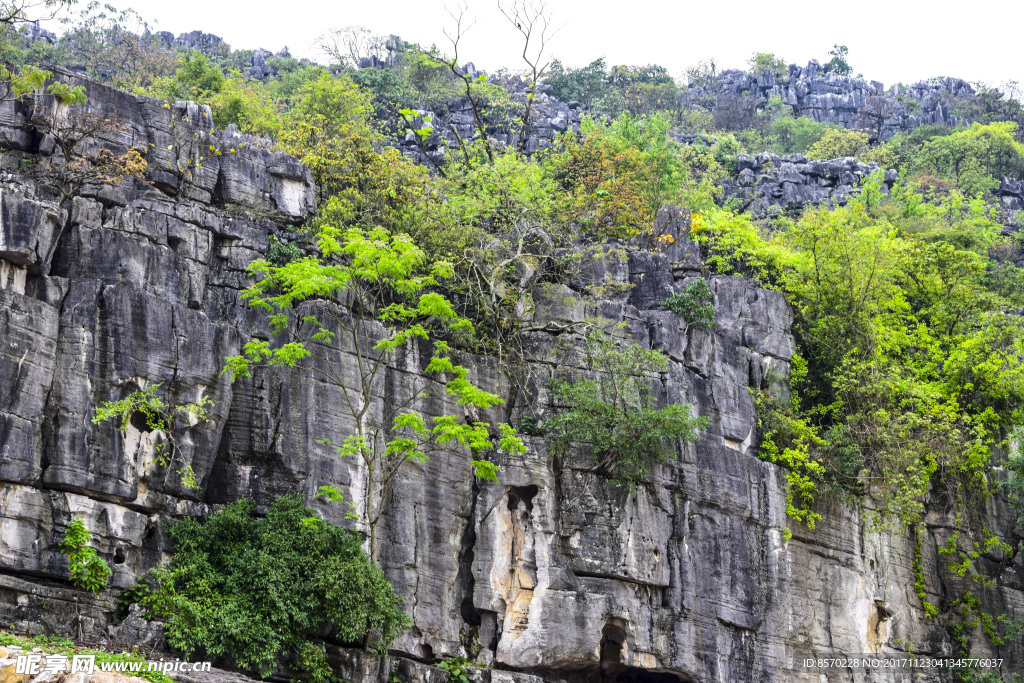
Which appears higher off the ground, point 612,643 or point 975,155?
point 975,155

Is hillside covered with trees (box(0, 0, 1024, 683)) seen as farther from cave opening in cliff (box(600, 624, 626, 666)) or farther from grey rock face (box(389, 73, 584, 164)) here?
grey rock face (box(389, 73, 584, 164))

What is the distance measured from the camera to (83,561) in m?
14.7

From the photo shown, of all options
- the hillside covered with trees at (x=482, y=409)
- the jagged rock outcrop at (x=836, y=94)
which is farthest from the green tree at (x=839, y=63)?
the hillside covered with trees at (x=482, y=409)

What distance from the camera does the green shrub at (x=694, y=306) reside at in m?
22.2

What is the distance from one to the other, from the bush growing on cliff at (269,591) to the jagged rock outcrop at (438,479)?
0.67 meters

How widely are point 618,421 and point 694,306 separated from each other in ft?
14.1

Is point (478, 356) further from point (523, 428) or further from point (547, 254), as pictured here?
point (547, 254)

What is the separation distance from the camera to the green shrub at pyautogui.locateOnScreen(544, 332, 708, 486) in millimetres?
19125

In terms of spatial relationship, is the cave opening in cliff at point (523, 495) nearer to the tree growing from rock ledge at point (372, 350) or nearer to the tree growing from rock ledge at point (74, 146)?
the tree growing from rock ledge at point (372, 350)

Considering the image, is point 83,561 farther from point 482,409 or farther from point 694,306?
point 694,306

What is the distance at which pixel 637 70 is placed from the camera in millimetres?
52750

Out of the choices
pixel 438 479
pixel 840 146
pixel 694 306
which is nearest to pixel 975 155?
pixel 840 146

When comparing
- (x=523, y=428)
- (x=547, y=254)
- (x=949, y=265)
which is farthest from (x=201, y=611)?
(x=949, y=265)

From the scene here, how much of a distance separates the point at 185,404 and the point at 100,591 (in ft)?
10.8
